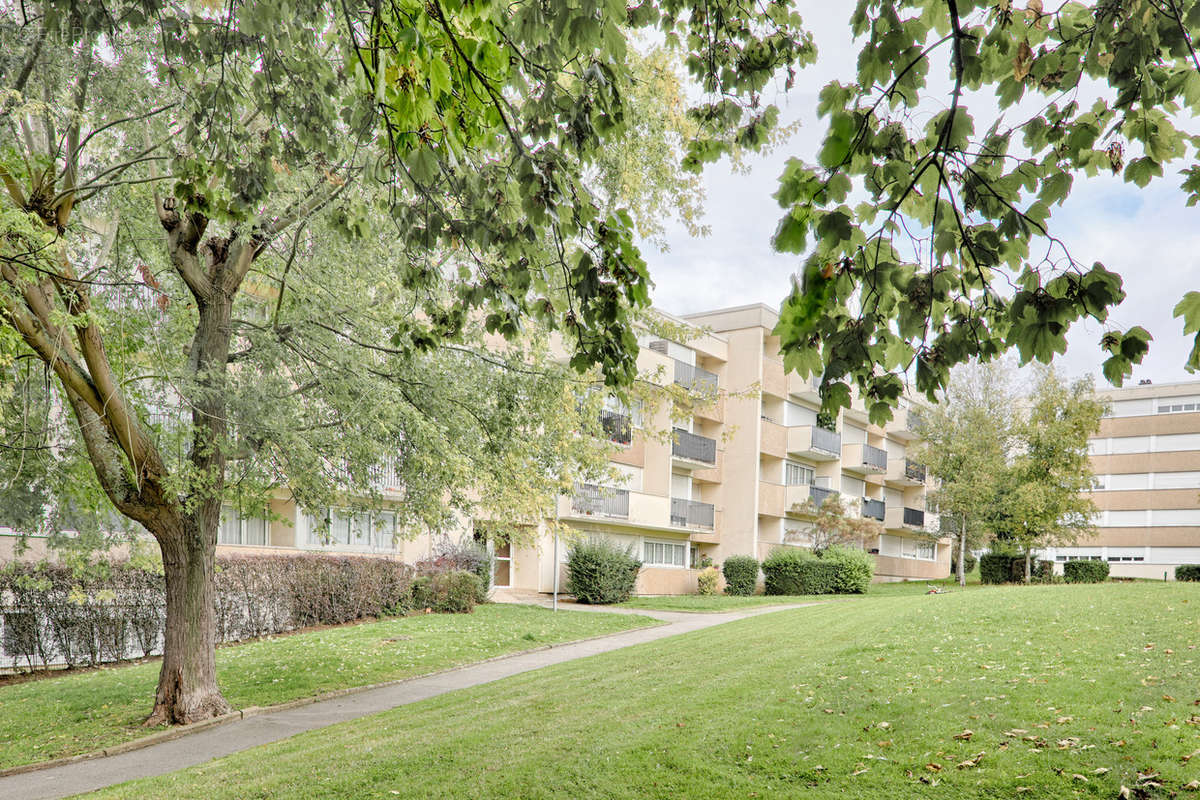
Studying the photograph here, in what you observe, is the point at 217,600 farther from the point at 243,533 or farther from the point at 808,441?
the point at 808,441

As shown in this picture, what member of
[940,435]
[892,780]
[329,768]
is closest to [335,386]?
[329,768]

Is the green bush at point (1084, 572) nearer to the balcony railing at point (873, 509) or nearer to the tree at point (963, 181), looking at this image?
the balcony railing at point (873, 509)

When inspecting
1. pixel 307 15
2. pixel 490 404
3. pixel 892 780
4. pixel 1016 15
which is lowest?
pixel 892 780

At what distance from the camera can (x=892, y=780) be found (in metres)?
5.79

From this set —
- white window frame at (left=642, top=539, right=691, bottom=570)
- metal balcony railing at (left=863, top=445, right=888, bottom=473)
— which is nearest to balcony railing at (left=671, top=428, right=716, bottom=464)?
white window frame at (left=642, top=539, right=691, bottom=570)

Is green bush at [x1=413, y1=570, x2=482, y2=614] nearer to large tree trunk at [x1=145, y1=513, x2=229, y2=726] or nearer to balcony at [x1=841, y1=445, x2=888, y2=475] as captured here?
large tree trunk at [x1=145, y1=513, x2=229, y2=726]

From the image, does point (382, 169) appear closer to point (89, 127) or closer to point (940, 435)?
point (89, 127)

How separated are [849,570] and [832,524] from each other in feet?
10.7

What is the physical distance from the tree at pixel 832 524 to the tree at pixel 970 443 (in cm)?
376

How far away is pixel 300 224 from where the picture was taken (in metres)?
9.62

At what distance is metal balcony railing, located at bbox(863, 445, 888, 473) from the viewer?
4453 cm

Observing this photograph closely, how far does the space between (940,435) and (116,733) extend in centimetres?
3474

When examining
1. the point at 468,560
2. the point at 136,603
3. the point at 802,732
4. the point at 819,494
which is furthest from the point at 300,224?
the point at 819,494

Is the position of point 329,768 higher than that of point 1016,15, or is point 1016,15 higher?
point 1016,15
